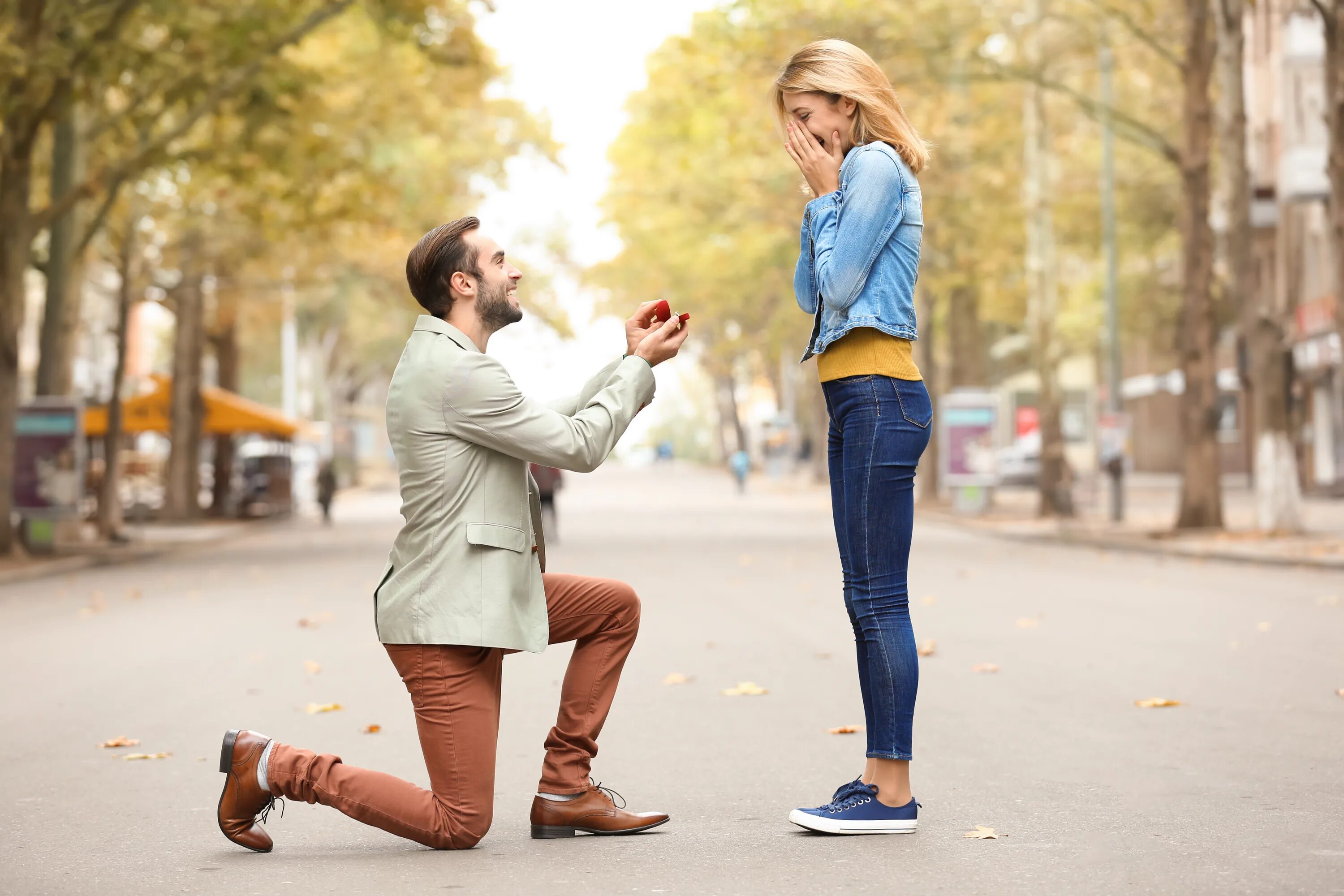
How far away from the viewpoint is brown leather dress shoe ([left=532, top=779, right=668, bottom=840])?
5.20 meters

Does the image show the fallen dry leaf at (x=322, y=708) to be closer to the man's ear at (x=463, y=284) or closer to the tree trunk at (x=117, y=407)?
the man's ear at (x=463, y=284)

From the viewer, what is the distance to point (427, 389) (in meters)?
5.00

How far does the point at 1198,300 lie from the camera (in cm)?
2225

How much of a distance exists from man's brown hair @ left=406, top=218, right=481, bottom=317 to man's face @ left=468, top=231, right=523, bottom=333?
21mm

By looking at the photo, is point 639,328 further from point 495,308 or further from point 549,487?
point 549,487

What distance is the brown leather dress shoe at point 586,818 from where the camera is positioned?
5.20m

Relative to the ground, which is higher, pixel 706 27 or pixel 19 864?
pixel 706 27

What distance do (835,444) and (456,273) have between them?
1.15 metres

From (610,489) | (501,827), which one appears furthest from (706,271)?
(501,827)

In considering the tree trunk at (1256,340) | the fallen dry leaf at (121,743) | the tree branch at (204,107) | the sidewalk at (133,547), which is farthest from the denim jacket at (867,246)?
the tree trunk at (1256,340)

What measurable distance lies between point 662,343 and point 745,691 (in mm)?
4111

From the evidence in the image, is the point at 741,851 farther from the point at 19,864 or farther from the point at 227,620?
the point at 227,620

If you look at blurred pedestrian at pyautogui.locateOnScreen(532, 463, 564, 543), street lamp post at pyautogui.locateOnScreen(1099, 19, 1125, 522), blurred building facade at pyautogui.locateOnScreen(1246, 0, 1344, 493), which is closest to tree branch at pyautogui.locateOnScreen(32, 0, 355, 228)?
blurred pedestrian at pyautogui.locateOnScreen(532, 463, 564, 543)

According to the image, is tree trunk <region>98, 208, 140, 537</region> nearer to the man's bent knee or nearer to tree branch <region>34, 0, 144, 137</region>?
tree branch <region>34, 0, 144, 137</region>
